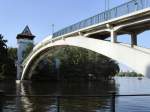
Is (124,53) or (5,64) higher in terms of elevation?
(5,64)

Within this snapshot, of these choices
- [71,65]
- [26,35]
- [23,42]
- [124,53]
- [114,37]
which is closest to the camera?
[124,53]

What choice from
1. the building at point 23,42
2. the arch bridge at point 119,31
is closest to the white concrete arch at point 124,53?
the arch bridge at point 119,31

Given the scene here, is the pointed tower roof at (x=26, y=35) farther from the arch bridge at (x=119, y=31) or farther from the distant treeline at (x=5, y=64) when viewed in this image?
the arch bridge at (x=119, y=31)

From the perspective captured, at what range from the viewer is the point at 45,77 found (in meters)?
96.3

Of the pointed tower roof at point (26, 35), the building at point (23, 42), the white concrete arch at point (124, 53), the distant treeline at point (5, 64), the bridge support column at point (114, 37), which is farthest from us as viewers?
the pointed tower roof at point (26, 35)

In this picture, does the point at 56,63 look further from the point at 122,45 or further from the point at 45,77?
the point at 122,45

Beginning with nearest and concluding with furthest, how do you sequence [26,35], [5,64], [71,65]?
[5,64], [71,65], [26,35]

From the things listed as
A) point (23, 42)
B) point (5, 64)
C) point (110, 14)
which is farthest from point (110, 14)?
point (23, 42)

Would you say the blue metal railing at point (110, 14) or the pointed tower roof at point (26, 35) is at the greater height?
the pointed tower roof at point (26, 35)

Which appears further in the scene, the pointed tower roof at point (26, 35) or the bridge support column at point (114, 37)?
the pointed tower roof at point (26, 35)

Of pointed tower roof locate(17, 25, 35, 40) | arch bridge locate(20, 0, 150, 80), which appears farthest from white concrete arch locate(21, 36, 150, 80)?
pointed tower roof locate(17, 25, 35, 40)

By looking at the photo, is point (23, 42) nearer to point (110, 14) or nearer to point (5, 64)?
point (5, 64)

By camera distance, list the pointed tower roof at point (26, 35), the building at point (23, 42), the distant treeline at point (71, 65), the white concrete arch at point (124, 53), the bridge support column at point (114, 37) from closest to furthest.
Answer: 1. the white concrete arch at point (124, 53)
2. the bridge support column at point (114, 37)
3. the building at point (23, 42)
4. the distant treeline at point (71, 65)
5. the pointed tower roof at point (26, 35)

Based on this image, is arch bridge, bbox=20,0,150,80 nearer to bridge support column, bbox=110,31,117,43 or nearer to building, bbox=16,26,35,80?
bridge support column, bbox=110,31,117,43
